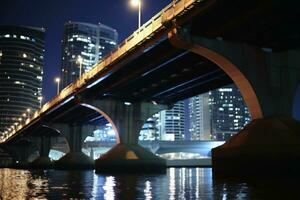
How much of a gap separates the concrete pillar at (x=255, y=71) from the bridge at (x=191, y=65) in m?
0.07

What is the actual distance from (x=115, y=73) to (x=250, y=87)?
21.0m

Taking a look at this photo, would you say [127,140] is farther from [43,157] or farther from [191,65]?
[43,157]

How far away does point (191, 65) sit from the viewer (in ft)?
136

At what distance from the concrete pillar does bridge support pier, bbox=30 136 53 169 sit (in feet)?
285

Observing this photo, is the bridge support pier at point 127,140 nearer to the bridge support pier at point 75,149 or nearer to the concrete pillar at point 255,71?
the bridge support pier at point 75,149

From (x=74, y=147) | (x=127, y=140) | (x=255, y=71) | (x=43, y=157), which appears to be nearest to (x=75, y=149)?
(x=74, y=147)

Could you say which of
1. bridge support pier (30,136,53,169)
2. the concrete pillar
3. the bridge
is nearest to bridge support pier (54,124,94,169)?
the bridge

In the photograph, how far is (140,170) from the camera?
179 ft

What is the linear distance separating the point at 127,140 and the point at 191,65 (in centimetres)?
2175

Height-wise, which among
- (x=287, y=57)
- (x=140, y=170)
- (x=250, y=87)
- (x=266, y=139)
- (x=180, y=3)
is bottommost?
(x=140, y=170)

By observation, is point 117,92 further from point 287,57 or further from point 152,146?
point 152,146

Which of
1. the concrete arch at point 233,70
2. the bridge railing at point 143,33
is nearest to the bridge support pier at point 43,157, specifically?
the bridge railing at point 143,33

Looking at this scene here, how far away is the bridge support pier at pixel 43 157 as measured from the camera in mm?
113438

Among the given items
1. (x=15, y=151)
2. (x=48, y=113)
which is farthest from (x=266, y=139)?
(x=15, y=151)
